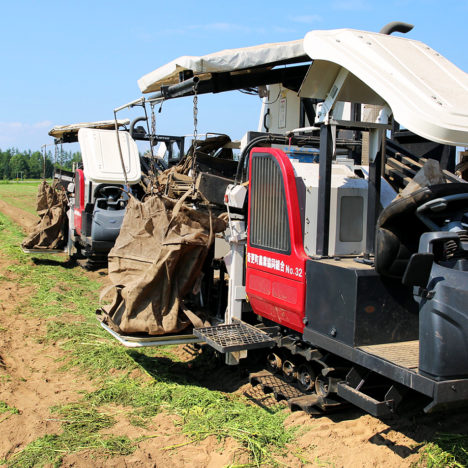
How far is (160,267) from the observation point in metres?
5.65

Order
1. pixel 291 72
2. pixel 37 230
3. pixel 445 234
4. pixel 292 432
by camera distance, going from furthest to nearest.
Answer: pixel 37 230
pixel 291 72
pixel 292 432
pixel 445 234

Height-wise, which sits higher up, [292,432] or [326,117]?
[326,117]

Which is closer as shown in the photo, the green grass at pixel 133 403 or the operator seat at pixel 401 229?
the operator seat at pixel 401 229

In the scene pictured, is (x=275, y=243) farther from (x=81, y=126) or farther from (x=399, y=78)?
(x=81, y=126)

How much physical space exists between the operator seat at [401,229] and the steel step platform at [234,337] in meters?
1.49

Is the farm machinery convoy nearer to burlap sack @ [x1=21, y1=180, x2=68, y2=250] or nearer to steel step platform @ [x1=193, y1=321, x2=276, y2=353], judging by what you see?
steel step platform @ [x1=193, y1=321, x2=276, y2=353]

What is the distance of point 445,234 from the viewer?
11.5 feet

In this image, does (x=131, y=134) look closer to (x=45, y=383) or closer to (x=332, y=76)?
(x=45, y=383)

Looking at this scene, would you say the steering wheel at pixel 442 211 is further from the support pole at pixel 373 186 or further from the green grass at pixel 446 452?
the green grass at pixel 446 452

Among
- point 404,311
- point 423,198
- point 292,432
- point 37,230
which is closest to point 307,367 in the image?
point 292,432

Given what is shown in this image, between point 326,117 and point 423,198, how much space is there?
116cm

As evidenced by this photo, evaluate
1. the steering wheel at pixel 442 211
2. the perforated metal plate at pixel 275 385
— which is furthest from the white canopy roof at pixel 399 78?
the perforated metal plate at pixel 275 385

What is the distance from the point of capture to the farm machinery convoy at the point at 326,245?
350 cm

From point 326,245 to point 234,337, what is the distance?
128cm
